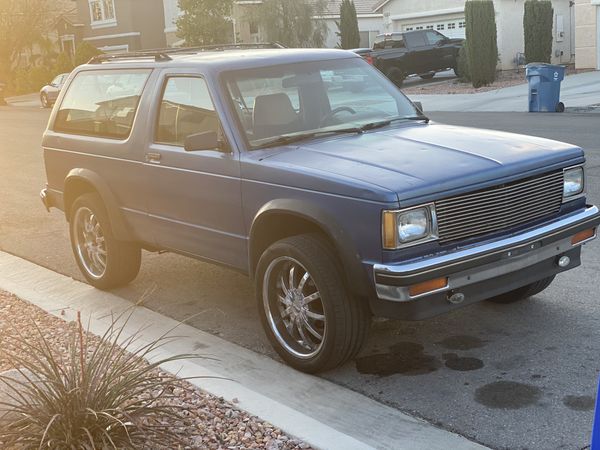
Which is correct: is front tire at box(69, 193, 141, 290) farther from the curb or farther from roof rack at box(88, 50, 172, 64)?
roof rack at box(88, 50, 172, 64)

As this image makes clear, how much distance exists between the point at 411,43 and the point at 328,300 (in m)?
29.8

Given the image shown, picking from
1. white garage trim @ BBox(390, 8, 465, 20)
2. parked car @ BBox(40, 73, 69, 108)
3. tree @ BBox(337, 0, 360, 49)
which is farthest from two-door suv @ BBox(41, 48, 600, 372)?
white garage trim @ BBox(390, 8, 465, 20)

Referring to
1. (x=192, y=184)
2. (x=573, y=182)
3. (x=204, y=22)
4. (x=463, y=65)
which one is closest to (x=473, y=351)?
(x=573, y=182)

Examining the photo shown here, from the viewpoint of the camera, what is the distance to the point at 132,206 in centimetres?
661

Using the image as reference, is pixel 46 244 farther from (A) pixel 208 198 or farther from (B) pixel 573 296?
(B) pixel 573 296

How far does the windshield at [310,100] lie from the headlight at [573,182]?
1345 millimetres

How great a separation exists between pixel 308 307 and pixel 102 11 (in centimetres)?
5169

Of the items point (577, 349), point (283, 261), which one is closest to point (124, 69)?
point (283, 261)

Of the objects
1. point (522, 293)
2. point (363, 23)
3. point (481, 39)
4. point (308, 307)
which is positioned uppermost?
point (363, 23)

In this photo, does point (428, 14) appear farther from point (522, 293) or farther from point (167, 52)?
point (522, 293)

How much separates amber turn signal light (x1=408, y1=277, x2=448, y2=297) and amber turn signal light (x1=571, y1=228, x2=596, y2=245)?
1138 mm

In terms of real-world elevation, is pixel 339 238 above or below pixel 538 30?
below

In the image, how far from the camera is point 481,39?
28.7m

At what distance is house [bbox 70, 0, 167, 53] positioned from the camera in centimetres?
5012
